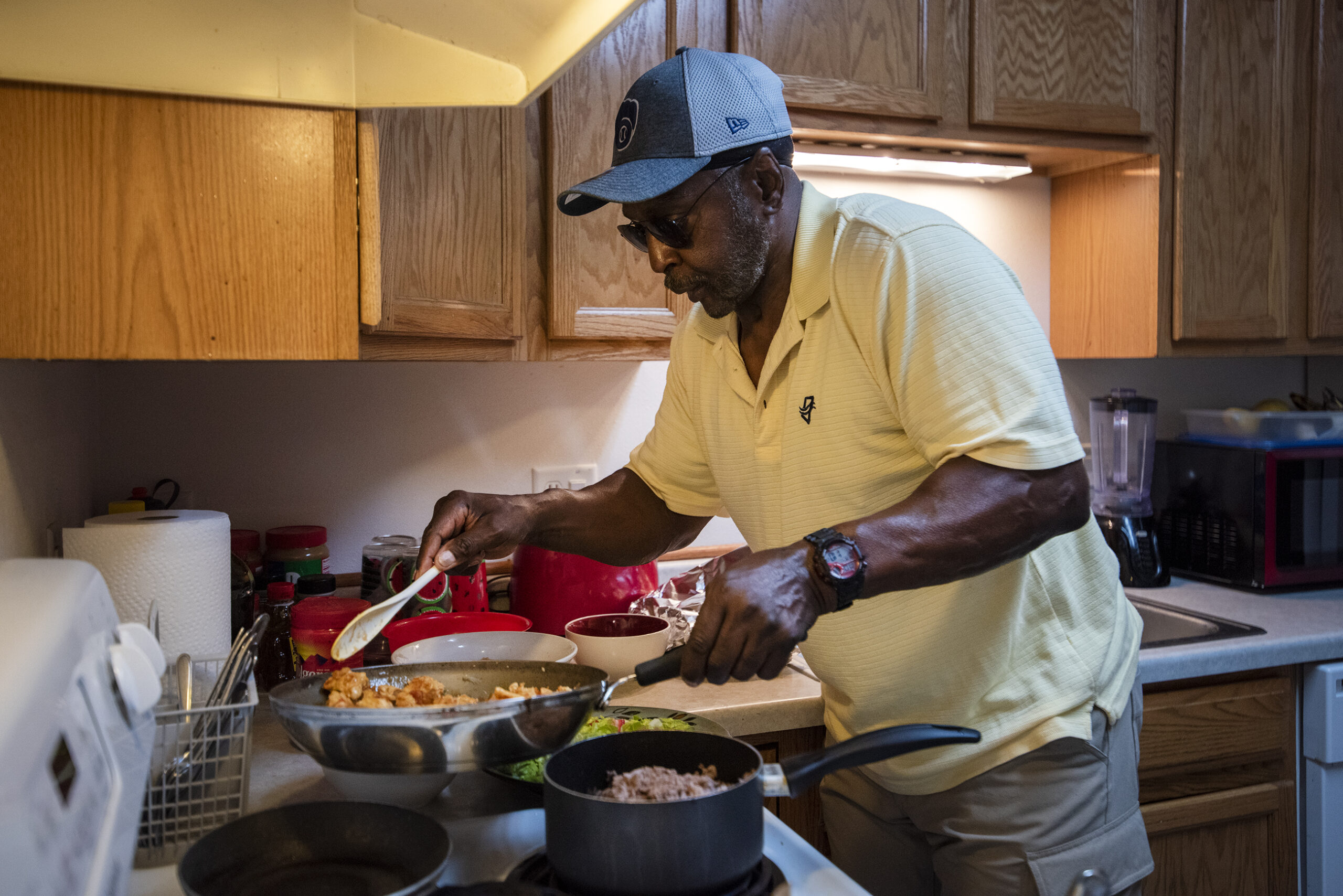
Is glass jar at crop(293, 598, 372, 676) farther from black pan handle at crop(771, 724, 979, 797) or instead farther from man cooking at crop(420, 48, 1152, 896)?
black pan handle at crop(771, 724, 979, 797)

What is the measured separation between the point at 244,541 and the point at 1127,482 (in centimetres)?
187

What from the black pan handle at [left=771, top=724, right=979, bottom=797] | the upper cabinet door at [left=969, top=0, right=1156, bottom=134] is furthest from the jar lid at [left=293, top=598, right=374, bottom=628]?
the upper cabinet door at [left=969, top=0, right=1156, bottom=134]

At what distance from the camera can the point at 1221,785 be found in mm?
1779

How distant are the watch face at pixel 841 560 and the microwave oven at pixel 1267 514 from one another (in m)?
1.53

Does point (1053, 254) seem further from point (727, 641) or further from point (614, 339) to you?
point (727, 641)

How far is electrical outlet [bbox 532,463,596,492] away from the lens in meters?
2.09

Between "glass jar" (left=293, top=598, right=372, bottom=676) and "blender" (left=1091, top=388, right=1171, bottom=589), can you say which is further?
"blender" (left=1091, top=388, right=1171, bottom=589)

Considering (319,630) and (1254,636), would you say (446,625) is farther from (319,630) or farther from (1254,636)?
(1254,636)

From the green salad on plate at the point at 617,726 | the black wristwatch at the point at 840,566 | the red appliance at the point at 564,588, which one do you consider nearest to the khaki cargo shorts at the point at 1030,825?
the green salad on plate at the point at 617,726

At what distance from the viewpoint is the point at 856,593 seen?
3.00 feet

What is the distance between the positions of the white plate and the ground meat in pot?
460 millimetres

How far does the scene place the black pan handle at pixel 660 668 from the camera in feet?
2.82

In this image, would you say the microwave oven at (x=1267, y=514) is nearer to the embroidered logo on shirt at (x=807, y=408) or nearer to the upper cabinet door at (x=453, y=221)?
the embroidered logo on shirt at (x=807, y=408)

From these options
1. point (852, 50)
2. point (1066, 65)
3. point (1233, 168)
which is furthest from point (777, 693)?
point (1233, 168)
